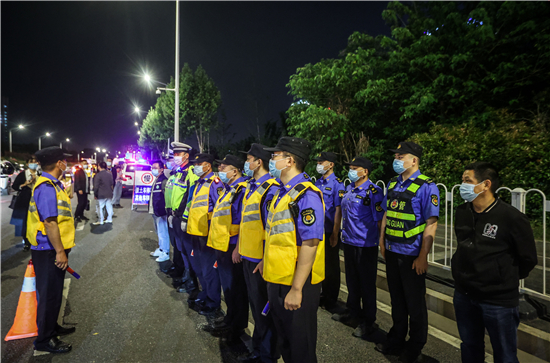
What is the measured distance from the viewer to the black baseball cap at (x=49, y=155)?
137 inches

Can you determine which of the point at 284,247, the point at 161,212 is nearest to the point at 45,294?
the point at 284,247

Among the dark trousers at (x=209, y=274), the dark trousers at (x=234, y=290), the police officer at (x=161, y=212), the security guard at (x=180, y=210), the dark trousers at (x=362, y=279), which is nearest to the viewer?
the dark trousers at (x=234, y=290)

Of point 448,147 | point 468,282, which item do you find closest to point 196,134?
point 448,147

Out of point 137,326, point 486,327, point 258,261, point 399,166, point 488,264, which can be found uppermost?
point 399,166

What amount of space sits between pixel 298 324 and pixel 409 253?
155 cm

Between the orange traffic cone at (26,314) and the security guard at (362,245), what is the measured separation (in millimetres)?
3768

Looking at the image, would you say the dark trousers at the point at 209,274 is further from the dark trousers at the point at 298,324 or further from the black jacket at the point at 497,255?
the black jacket at the point at 497,255

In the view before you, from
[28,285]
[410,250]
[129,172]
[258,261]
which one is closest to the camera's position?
[258,261]

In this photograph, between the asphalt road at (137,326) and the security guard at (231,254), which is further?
the security guard at (231,254)

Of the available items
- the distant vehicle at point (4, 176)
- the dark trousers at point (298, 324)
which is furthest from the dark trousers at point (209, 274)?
the distant vehicle at point (4, 176)

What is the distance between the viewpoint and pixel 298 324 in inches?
91.4

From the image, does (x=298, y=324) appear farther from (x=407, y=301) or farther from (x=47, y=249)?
(x=47, y=249)

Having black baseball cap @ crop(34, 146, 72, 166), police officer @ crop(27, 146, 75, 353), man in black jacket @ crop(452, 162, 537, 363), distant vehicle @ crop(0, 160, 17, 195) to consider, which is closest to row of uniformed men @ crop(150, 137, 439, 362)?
man in black jacket @ crop(452, 162, 537, 363)

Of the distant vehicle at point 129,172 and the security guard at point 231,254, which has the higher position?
the distant vehicle at point 129,172
